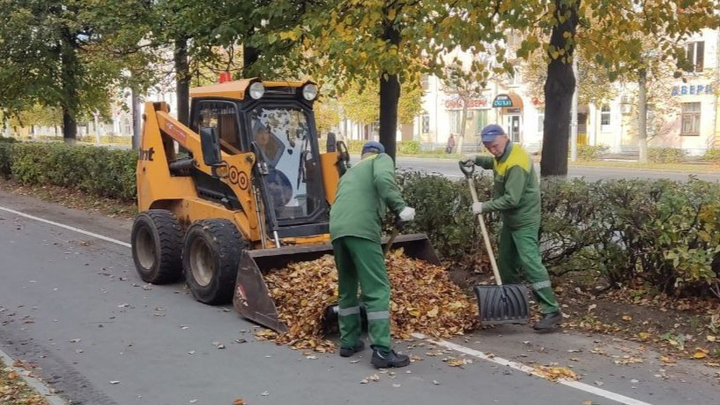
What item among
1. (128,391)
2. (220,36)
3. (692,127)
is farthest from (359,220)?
(692,127)

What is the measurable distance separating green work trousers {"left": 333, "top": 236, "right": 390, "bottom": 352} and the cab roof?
8.30ft

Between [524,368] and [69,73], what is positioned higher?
[69,73]

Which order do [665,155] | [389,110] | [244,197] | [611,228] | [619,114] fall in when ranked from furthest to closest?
1. [619,114]
2. [665,155]
3. [389,110]
4. [244,197]
5. [611,228]

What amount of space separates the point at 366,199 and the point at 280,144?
2319mm

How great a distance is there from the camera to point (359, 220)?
5.63 metres

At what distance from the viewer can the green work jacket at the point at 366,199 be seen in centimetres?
562

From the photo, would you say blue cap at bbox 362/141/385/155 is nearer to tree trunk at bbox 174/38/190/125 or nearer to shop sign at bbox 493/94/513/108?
tree trunk at bbox 174/38/190/125

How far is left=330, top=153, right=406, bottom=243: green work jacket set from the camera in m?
5.62

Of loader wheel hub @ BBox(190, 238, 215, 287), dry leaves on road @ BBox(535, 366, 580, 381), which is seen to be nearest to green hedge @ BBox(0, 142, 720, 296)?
dry leaves on road @ BBox(535, 366, 580, 381)

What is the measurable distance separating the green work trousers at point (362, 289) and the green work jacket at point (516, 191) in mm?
1377

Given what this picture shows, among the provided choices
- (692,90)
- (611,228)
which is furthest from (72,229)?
(692,90)

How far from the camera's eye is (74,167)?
1777 centimetres

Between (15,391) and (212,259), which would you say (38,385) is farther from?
(212,259)

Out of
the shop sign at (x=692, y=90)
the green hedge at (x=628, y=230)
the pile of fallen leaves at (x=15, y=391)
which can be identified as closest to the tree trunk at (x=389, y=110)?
the green hedge at (x=628, y=230)
